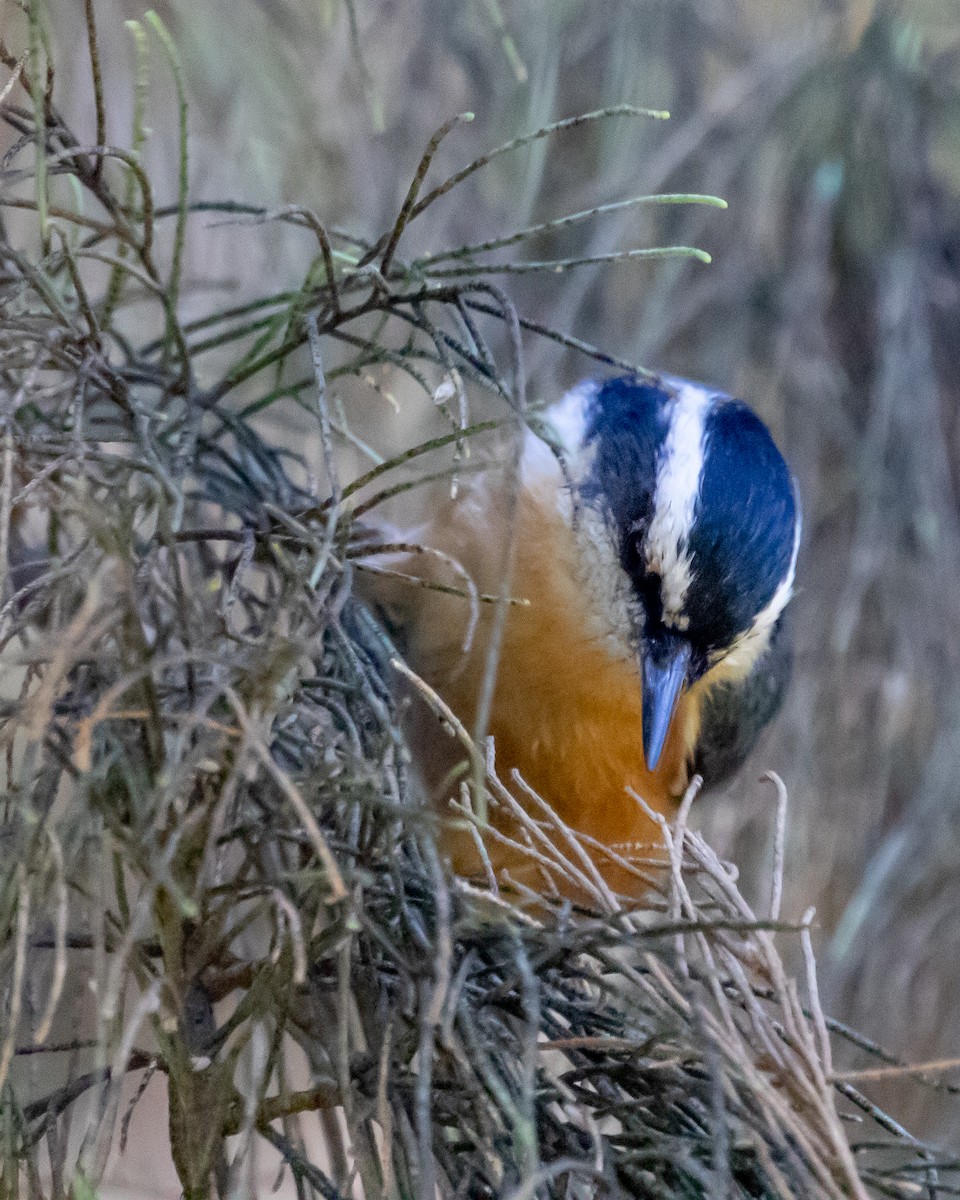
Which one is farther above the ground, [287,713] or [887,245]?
[887,245]

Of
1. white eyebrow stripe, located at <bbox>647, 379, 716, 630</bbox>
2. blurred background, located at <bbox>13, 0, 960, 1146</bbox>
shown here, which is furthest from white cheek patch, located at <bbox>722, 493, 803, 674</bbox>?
blurred background, located at <bbox>13, 0, 960, 1146</bbox>

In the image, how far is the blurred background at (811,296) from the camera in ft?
6.63

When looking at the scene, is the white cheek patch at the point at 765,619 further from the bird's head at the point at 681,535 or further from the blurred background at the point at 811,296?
the blurred background at the point at 811,296

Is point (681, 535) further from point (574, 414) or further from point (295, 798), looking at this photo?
point (295, 798)

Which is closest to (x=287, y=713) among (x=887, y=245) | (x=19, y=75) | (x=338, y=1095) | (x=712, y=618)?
(x=338, y=1095)

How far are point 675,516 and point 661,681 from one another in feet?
0.59

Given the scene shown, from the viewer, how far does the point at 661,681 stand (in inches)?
48.2

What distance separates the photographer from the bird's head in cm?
121

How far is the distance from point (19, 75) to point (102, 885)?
1.77ft

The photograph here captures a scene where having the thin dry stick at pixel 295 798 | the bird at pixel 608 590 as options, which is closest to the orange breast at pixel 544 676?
the bird at pixel 608 590

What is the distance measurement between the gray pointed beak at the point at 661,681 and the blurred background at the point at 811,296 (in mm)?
858

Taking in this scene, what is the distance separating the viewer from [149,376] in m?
1.07

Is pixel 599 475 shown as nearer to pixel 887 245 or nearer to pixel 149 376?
pixel 149 376

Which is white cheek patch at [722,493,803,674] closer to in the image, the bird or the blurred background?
the bird
